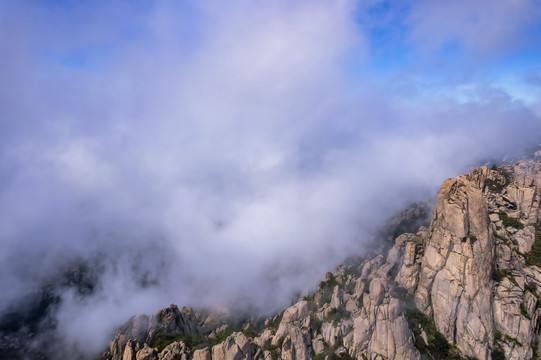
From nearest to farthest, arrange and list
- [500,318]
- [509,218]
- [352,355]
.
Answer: [500,318] < [352,355] < [509,218]

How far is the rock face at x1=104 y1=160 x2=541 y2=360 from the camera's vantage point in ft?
476

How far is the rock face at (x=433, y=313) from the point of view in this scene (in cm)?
14512

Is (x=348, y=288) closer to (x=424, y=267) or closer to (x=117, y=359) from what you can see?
(x=424, y=267)

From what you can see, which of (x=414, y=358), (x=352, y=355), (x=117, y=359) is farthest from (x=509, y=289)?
(x=117, y=359)

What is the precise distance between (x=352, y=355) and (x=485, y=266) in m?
79.6

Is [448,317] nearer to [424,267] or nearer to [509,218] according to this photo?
[424,267]

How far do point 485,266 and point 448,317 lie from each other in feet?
103

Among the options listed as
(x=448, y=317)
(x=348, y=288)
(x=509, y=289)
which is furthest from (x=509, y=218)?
(x=348, y=288)

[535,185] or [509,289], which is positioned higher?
[535,185]

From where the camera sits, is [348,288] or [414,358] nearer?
[414,358]

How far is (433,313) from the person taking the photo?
525 feet

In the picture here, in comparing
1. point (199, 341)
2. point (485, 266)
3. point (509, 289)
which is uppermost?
point (199, 341)

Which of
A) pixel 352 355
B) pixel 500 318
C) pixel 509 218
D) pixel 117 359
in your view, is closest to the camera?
pixel 500 318

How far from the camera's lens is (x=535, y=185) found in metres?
198
